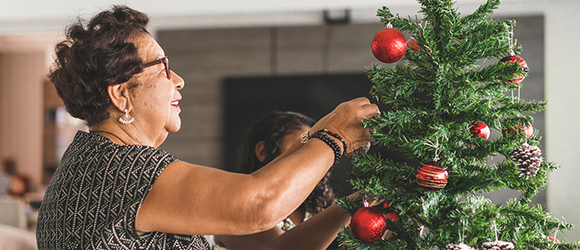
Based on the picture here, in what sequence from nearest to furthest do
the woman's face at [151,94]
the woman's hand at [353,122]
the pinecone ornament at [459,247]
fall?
1. the pinecone ornament at [459,247]
2. the woman's hand at [353,122]
3. the woman's face at [151,94]

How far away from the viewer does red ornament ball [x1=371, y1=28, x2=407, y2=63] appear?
0.75 meters

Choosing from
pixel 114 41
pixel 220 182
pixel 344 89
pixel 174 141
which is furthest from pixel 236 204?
pixel 174 141

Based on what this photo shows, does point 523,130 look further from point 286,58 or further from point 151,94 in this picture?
point 286,58

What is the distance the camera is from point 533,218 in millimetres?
751

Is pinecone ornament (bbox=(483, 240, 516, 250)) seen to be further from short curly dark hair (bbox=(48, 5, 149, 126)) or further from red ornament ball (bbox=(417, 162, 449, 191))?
short curly dark hair (bbox=(48, 5, 149, 126))

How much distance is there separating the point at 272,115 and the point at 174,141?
2.15 m

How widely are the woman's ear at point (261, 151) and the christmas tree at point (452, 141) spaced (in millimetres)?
899

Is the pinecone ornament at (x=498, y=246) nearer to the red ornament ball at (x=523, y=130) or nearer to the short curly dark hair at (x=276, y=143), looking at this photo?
the red ornament ball at (x=523, y=130)

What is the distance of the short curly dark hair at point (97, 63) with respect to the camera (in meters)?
0.87

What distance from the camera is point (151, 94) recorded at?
0.92 m

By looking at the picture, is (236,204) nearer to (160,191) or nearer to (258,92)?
(160,191)

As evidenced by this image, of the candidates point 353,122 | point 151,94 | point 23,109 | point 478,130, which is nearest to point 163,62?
point 151,94

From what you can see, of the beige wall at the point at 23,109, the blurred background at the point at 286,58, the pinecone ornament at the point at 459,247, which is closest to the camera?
the pinecone ornament at the point at 459,247

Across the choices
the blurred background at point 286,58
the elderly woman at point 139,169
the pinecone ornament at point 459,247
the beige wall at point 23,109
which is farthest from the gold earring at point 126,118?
the beige wall at point 23,109
